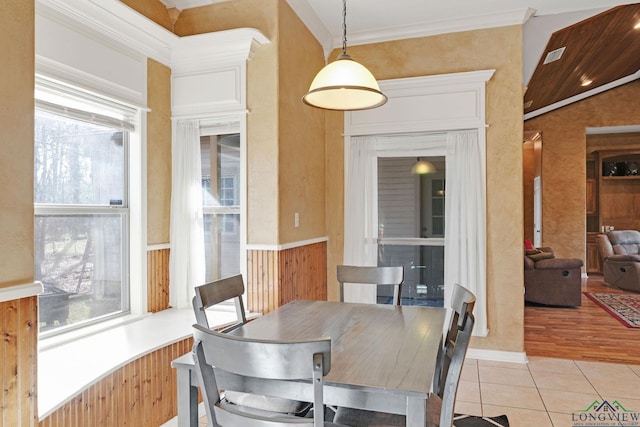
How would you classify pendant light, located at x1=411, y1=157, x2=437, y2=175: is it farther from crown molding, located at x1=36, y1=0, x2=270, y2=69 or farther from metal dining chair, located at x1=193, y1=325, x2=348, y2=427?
metal dining chair, located at x1=193, y1=325, x2=348, y2=427

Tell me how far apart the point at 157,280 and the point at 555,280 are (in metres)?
4.99

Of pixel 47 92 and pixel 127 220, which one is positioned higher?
pixel 47 92

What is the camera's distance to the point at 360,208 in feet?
13.6

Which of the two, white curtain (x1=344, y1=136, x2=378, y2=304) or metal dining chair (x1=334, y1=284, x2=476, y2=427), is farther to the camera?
white curtain (x1=344, y1=136, x2=378, y2=304)

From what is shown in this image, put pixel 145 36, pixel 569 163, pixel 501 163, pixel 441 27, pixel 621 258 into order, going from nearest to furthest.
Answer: pixel 145 36
pixel 501 163
pixel 441 27
pixel 621 258
pixel 569 163

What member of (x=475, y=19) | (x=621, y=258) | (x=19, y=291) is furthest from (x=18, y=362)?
(x=621, y=258)

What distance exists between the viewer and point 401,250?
4.19m

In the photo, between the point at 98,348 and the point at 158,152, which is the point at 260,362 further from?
the point at 158,152

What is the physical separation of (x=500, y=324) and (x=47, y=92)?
12.4 feet

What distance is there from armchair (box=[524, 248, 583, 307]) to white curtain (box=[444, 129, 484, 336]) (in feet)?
7.95

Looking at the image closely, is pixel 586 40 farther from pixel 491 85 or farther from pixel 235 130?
pixel 235 130

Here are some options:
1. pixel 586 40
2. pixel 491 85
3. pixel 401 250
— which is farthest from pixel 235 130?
pixel 586 40

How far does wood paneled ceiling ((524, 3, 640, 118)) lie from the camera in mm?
4441

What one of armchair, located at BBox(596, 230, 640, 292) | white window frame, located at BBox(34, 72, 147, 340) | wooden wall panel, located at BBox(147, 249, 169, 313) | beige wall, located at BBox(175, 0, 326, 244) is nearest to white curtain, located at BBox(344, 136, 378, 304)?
beige wall, located at BBox(175, 0, 326, 244)
